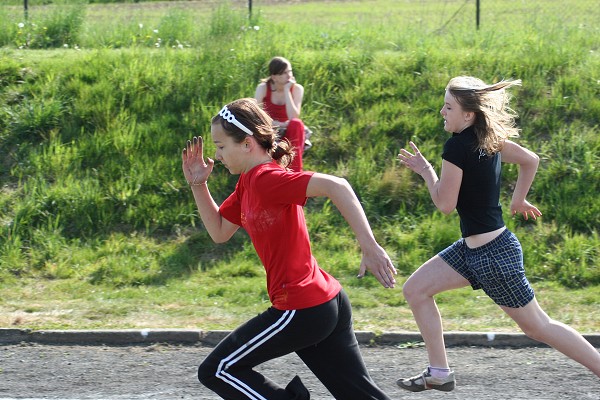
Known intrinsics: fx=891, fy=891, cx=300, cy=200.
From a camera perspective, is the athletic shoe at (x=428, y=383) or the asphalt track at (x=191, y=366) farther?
the asphalt track at (x=191, y=366)

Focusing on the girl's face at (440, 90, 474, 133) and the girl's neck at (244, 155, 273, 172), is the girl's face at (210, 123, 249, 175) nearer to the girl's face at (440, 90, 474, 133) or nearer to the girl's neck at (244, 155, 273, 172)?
the girl's neck at (244, 155, 273, 172)

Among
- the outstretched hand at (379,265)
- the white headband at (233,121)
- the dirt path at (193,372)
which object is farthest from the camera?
the dirt path at (193,372)

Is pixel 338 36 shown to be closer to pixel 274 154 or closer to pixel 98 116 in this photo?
pixel 98 116

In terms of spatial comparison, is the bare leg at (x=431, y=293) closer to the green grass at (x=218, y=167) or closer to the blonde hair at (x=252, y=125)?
the blonde hair at (x=252, y=125)

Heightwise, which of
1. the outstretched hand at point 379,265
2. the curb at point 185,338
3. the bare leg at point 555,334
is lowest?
the curb at point 185,338

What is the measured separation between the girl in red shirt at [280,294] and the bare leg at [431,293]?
972mm

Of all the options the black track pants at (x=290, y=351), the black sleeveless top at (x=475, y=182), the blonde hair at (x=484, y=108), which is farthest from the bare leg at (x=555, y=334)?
the black track pants at (x=290, y=351)

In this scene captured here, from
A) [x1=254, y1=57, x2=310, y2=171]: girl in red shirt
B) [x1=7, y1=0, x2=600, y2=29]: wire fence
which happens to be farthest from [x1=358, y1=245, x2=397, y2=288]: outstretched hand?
[x1=7, y1=0, x2=600, y2=29]: wire fence

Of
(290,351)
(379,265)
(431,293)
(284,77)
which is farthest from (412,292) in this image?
(284,77)

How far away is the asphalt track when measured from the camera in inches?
209

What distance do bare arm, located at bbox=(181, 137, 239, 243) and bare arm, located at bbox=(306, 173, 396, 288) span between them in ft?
2.40

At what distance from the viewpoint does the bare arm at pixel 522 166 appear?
480 cm

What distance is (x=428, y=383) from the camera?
4.86 m

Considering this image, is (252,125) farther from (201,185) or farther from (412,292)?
(412,292)
